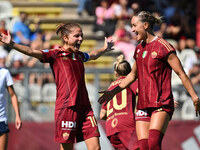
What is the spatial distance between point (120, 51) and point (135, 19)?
812 centimetres

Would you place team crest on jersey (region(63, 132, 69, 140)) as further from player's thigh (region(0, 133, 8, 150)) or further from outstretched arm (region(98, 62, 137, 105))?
player's thigh (region(0, 133, 8, 150))

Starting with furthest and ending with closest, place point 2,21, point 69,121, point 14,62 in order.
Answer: point 2,21
point 14,62
point 69,121

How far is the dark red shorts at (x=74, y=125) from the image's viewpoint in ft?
22.6

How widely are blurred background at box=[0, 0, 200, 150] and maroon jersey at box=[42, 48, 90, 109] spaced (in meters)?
4.36

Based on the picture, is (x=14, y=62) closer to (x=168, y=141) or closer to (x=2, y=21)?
(x=2, y=21)

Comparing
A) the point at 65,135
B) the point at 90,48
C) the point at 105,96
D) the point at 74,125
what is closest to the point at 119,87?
the point at 105,96

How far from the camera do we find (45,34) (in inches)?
646

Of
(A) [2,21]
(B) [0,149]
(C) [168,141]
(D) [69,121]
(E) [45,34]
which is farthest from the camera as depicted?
(E) [45,34]

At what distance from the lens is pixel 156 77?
677cm

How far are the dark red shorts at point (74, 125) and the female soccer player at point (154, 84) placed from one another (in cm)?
63

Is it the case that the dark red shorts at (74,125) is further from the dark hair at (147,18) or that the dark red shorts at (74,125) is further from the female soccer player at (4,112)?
the dark hair at (147,18)

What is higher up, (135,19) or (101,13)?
(135,19)

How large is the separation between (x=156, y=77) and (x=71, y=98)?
115 cm

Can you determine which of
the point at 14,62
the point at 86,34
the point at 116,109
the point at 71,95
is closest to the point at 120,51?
the point at 86,34
